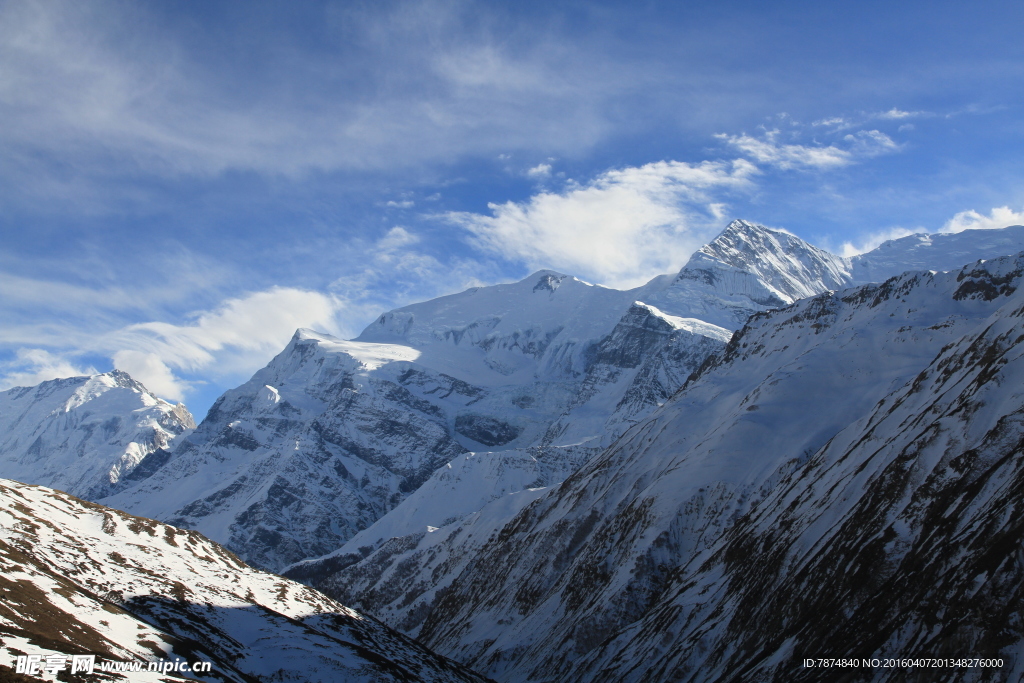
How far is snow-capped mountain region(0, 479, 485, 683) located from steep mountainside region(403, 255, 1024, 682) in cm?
3376

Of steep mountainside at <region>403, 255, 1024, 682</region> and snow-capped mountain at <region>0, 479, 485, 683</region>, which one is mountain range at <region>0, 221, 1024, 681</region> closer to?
steep mountainside at <region>403, 255, 1024, 682</region>

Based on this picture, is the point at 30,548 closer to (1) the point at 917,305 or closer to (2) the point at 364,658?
(2) the point at 364,658

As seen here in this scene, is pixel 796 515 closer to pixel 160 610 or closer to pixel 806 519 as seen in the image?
pixel 806 519

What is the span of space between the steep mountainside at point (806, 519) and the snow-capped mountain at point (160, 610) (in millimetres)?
33760

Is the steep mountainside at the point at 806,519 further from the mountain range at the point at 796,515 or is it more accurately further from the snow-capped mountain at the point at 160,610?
the snow-capped mountain at the point at 160,610

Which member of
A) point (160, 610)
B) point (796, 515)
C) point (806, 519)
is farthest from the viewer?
point (796, 515)

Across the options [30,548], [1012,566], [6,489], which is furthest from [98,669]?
[1012,566]

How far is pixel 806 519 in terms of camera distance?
108062 millimetres

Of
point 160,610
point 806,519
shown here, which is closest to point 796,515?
point 806,519

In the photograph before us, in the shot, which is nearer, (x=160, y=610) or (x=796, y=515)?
(x=160, y=610)

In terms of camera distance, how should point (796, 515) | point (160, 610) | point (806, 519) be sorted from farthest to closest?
point (796, 515)
point (806, 519)
point (160, 610)

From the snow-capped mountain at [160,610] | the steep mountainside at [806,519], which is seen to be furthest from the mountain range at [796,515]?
the snow-capped mountain at [160,610]

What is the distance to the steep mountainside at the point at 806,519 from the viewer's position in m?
77.7

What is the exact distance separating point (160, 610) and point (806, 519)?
254 ft
